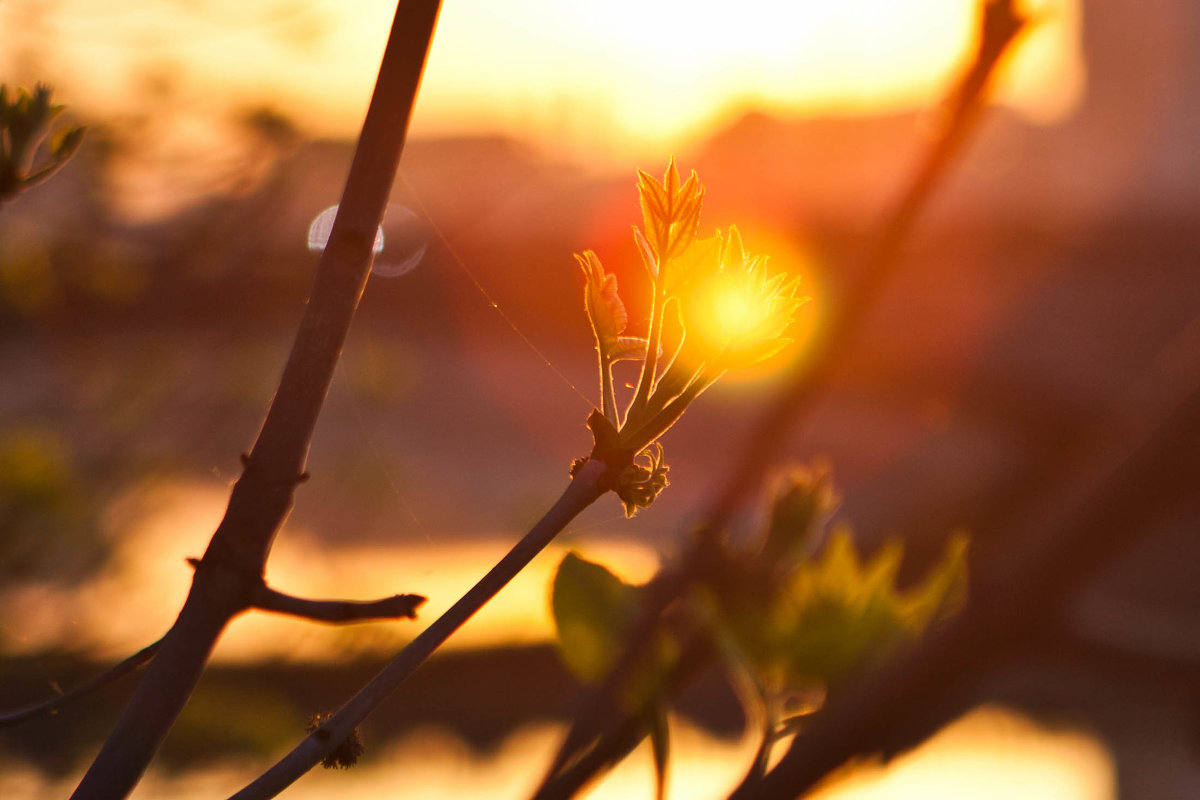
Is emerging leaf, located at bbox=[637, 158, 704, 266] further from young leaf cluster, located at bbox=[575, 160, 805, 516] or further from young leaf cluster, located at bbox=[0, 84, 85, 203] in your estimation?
young leaf cluster, located at bbox=[0, 84, 85, 203]

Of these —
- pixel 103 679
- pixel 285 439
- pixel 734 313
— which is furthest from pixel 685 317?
pixel 103 679

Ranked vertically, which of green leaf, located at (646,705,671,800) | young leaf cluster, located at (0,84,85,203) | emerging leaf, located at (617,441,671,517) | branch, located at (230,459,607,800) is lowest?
green leaf, located at (646,705,671,800)

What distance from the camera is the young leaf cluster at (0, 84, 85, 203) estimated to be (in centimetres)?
36

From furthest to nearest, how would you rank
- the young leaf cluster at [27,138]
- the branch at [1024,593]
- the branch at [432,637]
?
the young leaf cluster at [27,138]
the branch at [432,637]
the branch at [1024,593]

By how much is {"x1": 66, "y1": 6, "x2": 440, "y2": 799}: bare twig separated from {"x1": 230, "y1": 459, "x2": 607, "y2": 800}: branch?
0.12 feet

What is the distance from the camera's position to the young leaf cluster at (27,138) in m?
0.36

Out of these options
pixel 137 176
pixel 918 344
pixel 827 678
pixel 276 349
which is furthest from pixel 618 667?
pixel 918 344

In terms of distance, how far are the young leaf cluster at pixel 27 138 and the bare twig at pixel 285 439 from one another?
0.52 feet

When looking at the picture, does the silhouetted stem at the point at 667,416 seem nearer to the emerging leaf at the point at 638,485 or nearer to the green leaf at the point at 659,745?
the emerging leaf at the point at 638,485

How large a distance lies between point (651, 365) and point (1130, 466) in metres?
0.16

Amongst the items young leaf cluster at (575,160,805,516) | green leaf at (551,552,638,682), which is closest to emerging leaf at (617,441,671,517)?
young leaf cluster at (575,160,805,516)

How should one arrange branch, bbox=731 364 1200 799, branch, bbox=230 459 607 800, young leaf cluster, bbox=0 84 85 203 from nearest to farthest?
branch, bbox=731 364 1200 799 < branch, bbox=230 459 607 800 < young leaf cluster, bbox=0 84 85 203

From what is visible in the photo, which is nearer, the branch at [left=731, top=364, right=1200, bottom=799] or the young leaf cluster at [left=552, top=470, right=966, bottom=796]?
the branch at [left=731, top=364, right=1200, bottom=799]

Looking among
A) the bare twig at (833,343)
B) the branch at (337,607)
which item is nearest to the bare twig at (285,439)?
the branch at (337,607)
